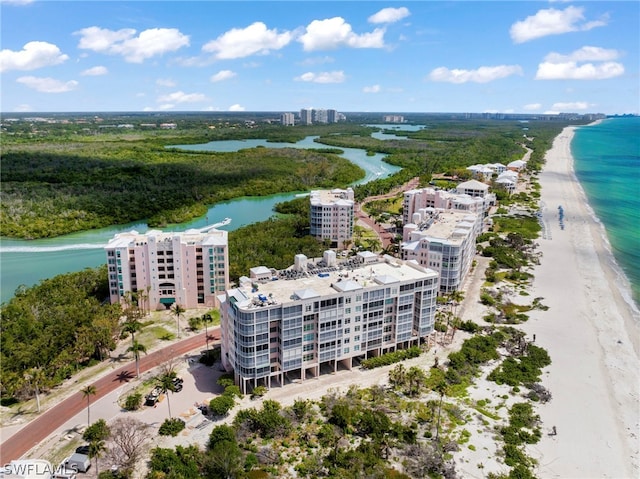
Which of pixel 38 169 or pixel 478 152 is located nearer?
pixel 38 169

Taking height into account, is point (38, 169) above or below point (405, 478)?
above

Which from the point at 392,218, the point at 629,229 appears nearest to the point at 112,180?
the point at 392,218

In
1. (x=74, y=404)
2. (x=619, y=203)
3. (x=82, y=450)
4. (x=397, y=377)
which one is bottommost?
(x=74, y=404)

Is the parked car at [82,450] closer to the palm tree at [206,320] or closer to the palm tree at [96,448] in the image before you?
the palm tree at [96,448]

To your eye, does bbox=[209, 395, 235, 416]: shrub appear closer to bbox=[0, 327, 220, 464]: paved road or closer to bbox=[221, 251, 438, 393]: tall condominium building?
bbox=[221, 251, 438, 393]: tall condominium building

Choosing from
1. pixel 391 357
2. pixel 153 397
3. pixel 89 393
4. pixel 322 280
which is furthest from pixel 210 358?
pixel 391 357

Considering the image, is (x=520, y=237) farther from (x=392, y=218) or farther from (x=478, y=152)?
(x=478, y=152)

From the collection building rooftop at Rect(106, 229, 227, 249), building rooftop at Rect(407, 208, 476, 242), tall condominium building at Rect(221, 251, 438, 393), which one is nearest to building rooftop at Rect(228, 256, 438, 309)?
tall condominium building at Rect(221, 251, 438, 393)

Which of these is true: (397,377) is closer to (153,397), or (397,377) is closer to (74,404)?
(153,397)
